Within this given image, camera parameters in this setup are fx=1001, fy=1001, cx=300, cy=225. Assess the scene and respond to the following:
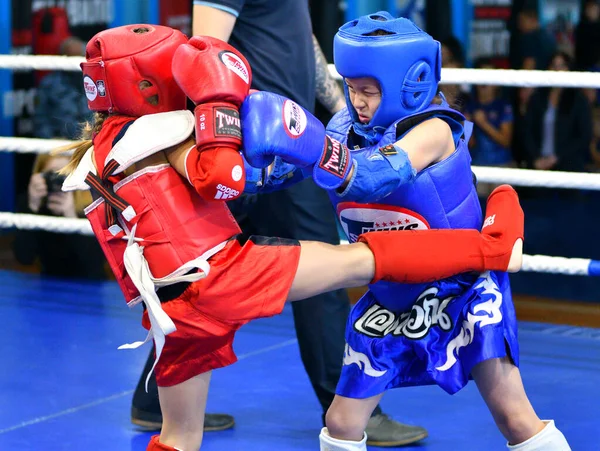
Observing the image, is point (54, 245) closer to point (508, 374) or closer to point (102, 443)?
point (102, 443)

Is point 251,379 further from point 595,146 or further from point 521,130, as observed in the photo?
point 595,146

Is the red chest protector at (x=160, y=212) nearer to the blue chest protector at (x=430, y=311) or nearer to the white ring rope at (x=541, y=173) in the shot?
the blue chest protector at (x=430, y=311)

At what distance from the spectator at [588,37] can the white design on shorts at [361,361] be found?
3.89 m

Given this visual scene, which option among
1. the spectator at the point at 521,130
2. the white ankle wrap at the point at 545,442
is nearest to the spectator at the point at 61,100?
the spectator at the point at 521,130

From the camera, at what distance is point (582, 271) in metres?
3.25

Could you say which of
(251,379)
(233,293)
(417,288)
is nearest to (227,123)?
(233,293)

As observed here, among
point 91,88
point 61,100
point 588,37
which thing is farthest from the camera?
point 588,37

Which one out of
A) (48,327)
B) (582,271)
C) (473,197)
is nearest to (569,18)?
(582,271)

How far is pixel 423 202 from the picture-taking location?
2070mm

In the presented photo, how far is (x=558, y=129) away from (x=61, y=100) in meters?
2.69

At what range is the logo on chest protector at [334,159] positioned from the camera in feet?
6.17

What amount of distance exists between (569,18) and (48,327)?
12.7 ft

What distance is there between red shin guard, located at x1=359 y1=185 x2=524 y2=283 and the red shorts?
0.56ft

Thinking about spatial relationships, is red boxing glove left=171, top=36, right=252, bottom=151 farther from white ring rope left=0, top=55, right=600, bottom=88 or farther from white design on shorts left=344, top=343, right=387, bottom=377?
white ring rope left=0, top=55, right=600, bottom=88
